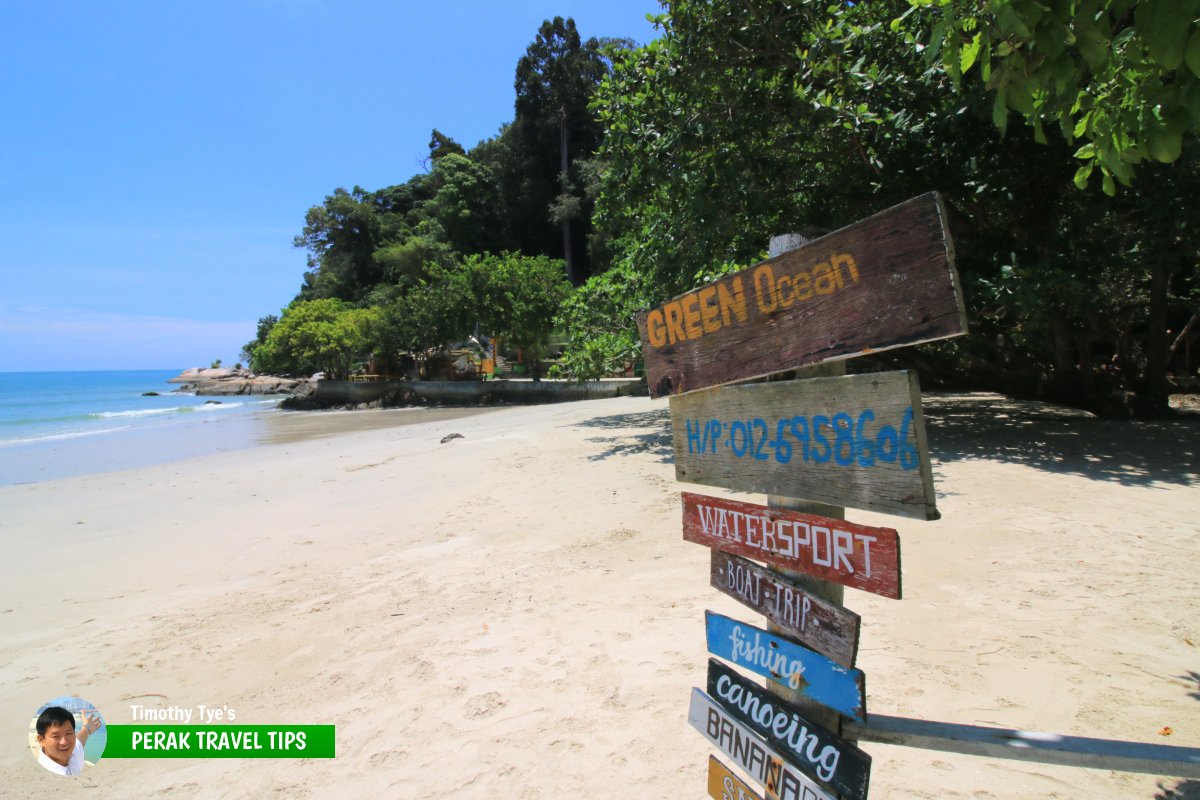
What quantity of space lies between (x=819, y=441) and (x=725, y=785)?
1.10m

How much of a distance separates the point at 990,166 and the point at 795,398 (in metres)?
8.97

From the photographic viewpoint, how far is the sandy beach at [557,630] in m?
2.76

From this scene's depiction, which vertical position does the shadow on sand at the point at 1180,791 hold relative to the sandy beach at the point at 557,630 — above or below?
below

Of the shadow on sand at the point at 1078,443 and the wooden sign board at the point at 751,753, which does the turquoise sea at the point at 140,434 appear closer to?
the wooden sign board at the point at 751,753

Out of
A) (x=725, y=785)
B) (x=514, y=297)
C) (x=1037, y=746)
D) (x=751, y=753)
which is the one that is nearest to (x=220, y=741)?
(x=725, y=785)

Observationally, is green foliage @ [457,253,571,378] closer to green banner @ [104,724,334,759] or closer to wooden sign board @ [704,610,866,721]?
green banner @ [104,724,334,759]

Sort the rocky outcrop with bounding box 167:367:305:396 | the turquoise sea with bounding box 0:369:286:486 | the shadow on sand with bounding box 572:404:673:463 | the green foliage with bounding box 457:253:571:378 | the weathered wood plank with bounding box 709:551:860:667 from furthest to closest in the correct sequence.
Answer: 1. the rocky outcrop with bounding box 167:367:305:396
2. the green foliage with bounding box 457:253:571:378
3. the turquoise sea with bounding box 0:369:286:486
4. the shadow on sand with bounding box 572:404:673:463
5. the weathered wood plank with bounding box 709:551:860:667

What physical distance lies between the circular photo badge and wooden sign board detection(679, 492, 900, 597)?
10.7 ft

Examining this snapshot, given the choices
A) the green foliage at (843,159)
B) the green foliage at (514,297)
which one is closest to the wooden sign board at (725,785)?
the green foliage at (843,159)

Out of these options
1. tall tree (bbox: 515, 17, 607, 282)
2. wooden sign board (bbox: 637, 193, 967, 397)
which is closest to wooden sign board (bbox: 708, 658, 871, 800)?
wooden sign board (bbox: 637, 193, 967, 397)

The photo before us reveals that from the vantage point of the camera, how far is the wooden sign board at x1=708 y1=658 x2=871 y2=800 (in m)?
1.58

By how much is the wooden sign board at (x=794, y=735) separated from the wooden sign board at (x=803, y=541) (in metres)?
0.26

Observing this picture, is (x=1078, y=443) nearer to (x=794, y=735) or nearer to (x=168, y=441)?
(x=794, y=735)

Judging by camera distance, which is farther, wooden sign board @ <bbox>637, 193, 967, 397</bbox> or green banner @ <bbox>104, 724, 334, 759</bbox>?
green banner @ <bbox>104, 724, 334, 759</bbox>
